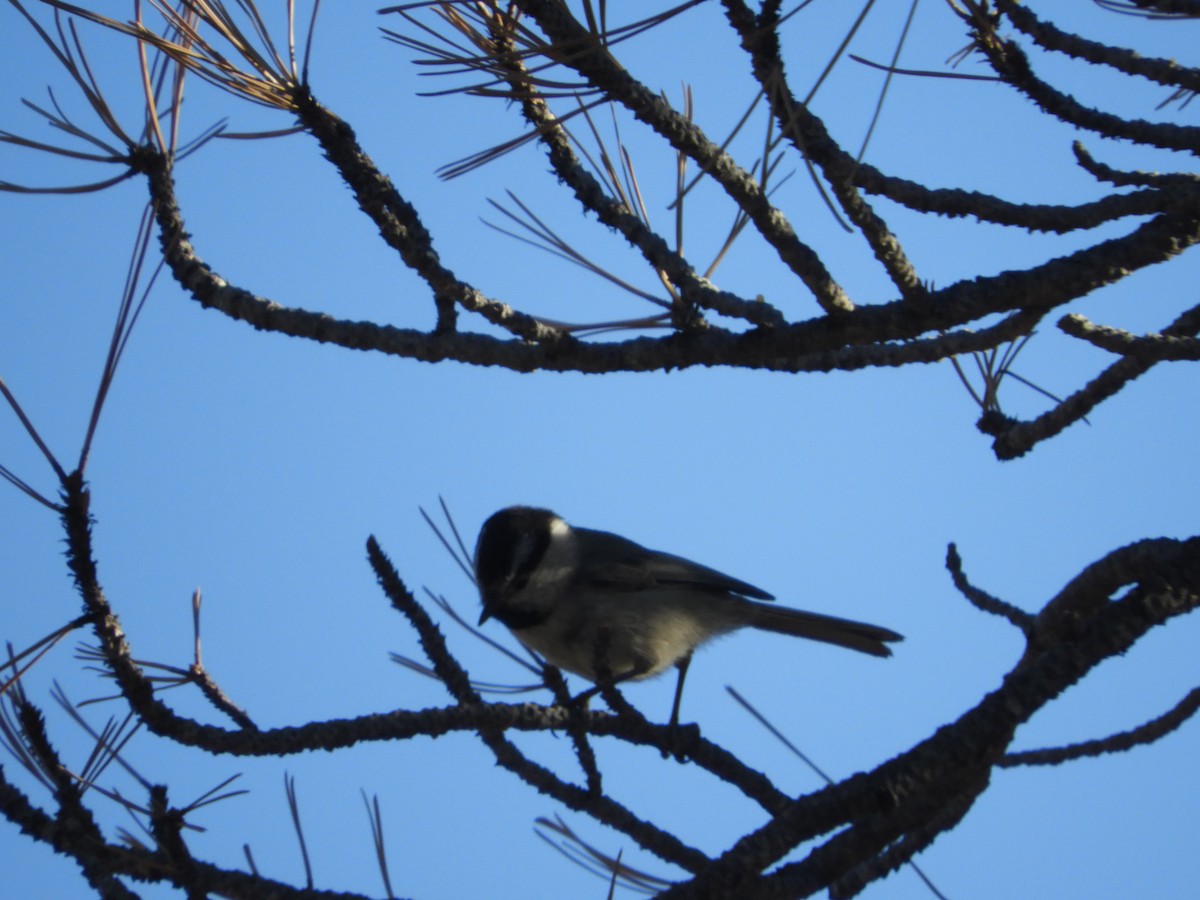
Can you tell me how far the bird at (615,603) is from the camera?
182 inches

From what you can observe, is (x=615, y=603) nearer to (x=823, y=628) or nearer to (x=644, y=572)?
(x=644, y=572)

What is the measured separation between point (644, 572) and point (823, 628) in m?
0.90

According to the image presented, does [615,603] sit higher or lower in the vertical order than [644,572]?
lower

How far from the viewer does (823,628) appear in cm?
516

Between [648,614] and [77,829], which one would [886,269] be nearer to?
[77,829]

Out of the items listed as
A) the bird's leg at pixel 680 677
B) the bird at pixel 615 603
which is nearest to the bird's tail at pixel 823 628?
the bird at pixel 615 603

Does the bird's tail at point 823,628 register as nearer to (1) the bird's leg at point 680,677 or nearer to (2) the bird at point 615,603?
(2) the bird at point 615,603

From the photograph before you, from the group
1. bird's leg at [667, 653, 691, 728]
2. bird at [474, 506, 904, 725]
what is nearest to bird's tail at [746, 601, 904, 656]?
bird at [474, 506, 904, 725]

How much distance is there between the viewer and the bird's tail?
198 inches

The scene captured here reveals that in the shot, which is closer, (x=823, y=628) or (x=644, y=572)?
(x=644, y=572)

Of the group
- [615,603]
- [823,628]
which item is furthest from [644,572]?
[823,628]

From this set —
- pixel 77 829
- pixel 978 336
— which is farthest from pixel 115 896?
pixel 978 336

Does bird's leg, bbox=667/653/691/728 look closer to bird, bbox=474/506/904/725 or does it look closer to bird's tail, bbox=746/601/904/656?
bird, bbox=474/506/904/725

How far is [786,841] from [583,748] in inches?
32.5
